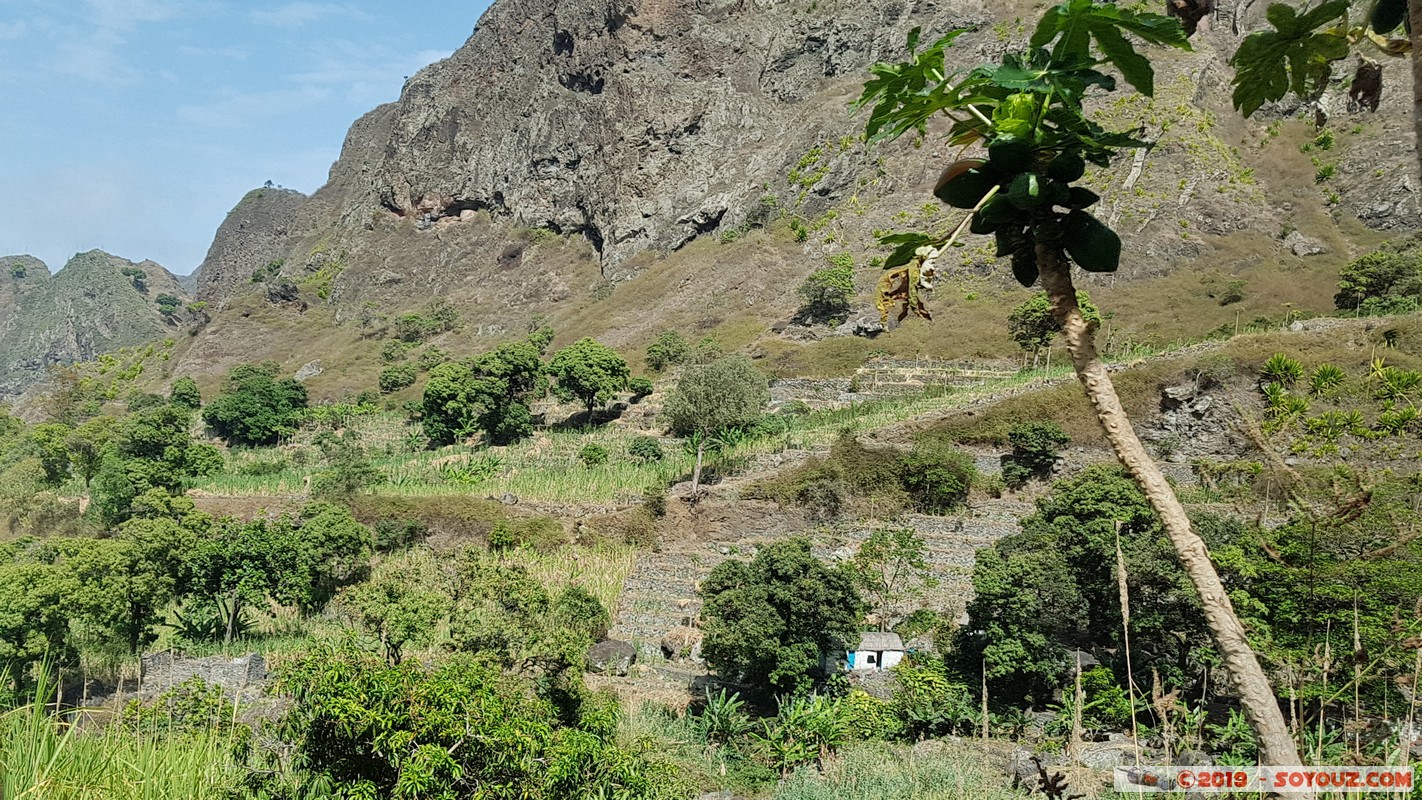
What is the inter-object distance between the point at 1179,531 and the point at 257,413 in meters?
49.4

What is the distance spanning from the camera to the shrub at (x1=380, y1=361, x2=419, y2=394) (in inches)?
1969

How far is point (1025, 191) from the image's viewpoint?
4.13 feet

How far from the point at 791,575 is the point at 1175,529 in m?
12.7

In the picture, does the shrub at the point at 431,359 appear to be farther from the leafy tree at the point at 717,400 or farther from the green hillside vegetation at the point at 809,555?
the leafy tree at the point at 717,400

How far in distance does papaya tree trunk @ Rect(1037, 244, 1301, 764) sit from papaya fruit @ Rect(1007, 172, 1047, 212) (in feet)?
0.35

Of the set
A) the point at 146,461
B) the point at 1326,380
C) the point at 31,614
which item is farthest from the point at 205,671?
the point at 1326,380

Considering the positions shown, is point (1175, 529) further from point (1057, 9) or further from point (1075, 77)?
point (1057, 9)

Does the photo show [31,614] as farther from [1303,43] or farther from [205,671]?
[1303,43]

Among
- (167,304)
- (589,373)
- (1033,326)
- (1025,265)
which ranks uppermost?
(167,304)

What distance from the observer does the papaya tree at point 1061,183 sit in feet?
4.09

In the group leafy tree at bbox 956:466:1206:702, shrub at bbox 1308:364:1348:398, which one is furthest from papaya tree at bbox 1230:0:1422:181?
shrub at bbox 1308:364:1348:398

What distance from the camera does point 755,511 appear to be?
23438 millimetres

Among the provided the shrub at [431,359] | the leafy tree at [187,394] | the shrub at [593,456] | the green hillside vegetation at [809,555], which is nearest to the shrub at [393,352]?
the shrub at [431,359]

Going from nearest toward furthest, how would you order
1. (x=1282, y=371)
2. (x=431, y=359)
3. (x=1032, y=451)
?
(x=1282, y=371)
(x=1032, y=451)
(x=431, y=359)
